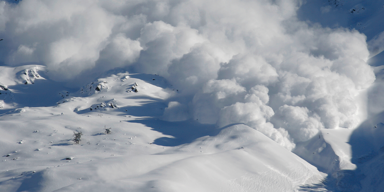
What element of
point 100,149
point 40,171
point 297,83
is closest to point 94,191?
point 40,171

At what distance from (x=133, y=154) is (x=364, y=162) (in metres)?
34.4

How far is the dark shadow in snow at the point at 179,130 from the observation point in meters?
49.5

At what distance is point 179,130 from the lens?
5538cm

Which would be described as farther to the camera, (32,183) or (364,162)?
(364,162)

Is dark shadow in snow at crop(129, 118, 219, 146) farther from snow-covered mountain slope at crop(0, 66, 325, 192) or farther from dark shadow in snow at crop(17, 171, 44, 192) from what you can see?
dark shadow in snow at crop(17, 171, 44, 192)

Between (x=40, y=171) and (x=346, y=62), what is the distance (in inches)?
2449

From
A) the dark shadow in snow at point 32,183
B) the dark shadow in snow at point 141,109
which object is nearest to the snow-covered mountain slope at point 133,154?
the dark shadow in snow at point 32,183

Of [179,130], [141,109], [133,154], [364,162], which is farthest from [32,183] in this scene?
[364,162]

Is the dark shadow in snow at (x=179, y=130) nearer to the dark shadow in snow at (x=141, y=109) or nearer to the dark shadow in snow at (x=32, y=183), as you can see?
the dark shadow in snow at (x=141, y=109)

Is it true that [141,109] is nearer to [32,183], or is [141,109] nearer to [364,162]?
[32,183]

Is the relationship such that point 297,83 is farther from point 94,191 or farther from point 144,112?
point 94,191

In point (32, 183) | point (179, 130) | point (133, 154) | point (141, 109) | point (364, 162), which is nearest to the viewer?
point (32, 183)

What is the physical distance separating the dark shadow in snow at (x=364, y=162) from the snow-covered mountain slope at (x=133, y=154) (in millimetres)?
2319

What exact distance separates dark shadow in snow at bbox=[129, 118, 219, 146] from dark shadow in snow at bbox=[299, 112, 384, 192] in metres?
19.9
